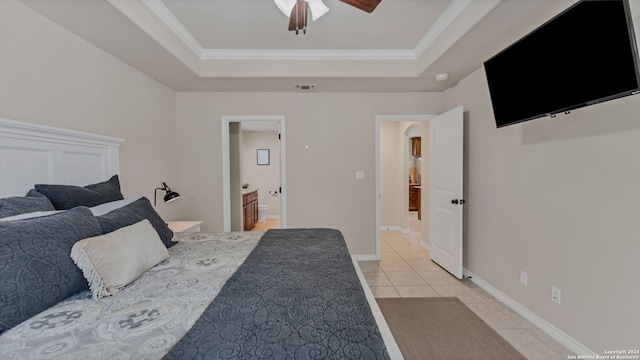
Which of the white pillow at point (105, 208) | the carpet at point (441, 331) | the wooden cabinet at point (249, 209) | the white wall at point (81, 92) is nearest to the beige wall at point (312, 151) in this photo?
the white wall at point (81, 92)

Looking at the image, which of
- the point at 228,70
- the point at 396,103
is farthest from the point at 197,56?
the point at 396,103

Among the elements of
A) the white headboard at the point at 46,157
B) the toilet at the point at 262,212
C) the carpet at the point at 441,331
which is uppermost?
the white headboard at the point at 46,157

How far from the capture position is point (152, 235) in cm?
150

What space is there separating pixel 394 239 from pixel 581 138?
3.32 meters

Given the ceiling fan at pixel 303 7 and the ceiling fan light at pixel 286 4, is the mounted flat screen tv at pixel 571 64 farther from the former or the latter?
the ceiling fan light at pixel 286 4

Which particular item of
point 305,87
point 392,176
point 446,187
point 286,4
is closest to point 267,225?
point 392,176

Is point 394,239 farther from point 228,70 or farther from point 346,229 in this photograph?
point 228,70

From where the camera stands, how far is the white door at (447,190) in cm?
293

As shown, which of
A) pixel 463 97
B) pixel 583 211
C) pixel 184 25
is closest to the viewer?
pixel 583 211

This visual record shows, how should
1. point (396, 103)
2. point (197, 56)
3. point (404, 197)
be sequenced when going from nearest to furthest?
point (197, 56) → point (396, 103) → point (404, 197)

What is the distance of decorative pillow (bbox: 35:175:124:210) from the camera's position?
1567 mm

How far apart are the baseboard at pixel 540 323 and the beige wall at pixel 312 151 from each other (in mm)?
1441

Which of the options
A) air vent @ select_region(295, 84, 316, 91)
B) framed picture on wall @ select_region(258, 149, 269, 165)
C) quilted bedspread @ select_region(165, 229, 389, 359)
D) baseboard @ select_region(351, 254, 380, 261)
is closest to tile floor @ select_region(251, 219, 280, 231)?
framed picture on wall @ select_region(258, 149, 269, 165)

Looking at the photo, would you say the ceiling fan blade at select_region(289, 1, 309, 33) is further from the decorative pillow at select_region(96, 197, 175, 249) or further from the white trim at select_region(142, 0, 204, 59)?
the decorative pillow at select_region(96, 197, 175, 249)
